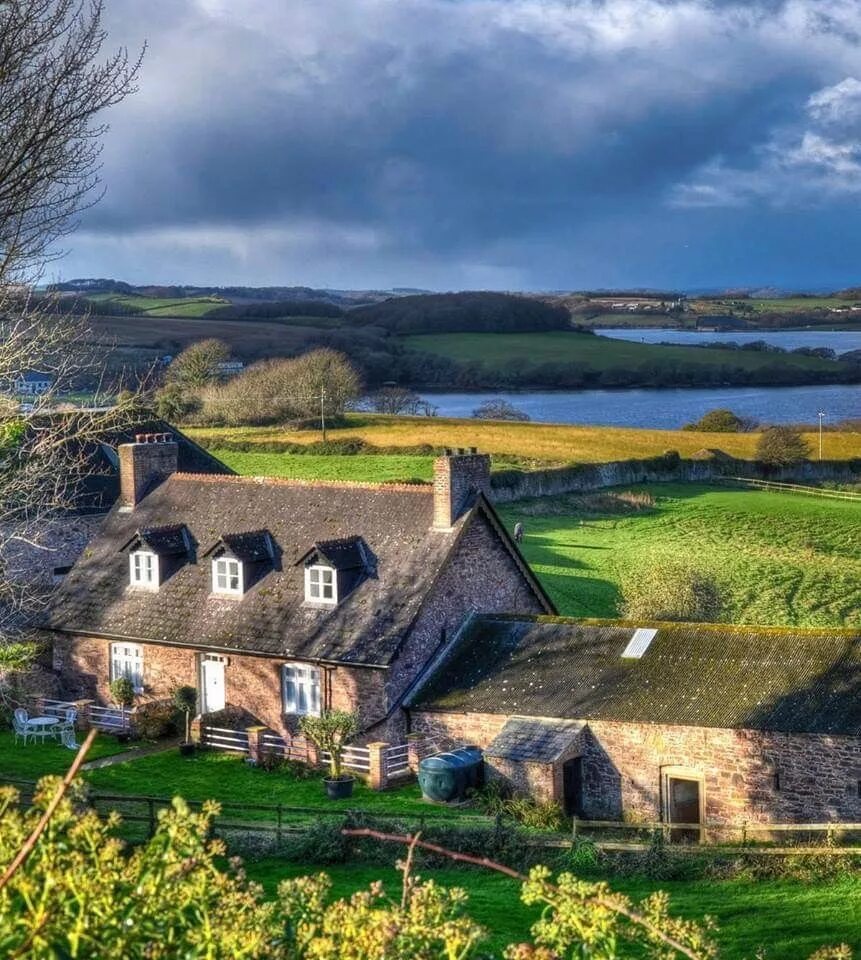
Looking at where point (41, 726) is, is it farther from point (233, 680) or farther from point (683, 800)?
point (683, 800)

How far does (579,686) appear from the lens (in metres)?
29.0

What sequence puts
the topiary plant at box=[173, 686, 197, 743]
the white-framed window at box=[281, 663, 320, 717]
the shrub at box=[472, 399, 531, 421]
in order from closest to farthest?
the white-framed window at box=[281, 663, 320, 717]
the topiary plant at box=[173, 686, 197, 743]
the shrub at box=[472, 399, 531, 421]

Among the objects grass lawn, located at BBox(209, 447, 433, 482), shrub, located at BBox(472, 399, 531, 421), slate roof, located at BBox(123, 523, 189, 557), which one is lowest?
grass lawn, located at BBox(209, 447, 433, 482)

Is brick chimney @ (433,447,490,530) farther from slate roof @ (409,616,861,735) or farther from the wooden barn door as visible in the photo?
the wooden barn door

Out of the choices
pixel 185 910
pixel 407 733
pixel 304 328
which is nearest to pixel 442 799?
pixel 407 733

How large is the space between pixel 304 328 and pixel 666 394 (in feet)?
145

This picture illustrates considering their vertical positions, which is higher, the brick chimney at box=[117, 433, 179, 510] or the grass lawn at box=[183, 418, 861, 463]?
the brick chimney at box=[117, 433, 179, 510]

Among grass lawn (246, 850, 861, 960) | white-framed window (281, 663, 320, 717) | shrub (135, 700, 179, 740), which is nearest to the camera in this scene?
grass lawn (246, 850, 861, 960)

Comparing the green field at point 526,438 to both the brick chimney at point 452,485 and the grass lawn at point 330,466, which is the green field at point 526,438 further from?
the brick chimney at point 452,485

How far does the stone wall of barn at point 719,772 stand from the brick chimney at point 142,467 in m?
14.0

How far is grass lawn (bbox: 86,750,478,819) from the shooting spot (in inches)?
1069

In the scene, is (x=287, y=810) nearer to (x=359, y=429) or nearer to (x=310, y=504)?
(x=310, y=504)

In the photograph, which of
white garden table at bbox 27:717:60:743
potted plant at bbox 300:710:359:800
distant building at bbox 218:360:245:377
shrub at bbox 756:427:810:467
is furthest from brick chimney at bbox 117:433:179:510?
distant building at bbox 218:360:245:377

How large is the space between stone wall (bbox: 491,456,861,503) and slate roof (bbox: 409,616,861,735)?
115ft
